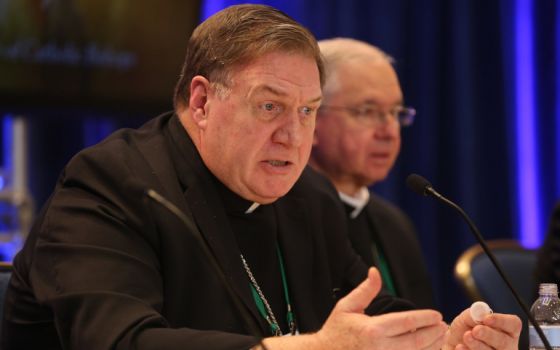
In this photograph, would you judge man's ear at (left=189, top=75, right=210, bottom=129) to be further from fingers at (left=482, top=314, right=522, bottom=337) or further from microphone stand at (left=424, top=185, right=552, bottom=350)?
fingers at (left=482, top=314, right=522, bottom=337)

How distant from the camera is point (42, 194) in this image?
489 cm

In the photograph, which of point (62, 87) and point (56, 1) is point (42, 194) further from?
point (56, 1)

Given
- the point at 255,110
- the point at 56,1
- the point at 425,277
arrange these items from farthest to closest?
the point at 56,1, the point at 425,277, the point at 255,110

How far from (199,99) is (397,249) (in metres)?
1.42

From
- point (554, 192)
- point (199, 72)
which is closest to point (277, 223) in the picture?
point (199, 72)

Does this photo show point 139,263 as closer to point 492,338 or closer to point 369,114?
point 492,338

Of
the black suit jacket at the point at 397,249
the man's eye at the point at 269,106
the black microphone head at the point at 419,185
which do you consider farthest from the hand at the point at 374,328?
the black suit jacket at the point at 397,249

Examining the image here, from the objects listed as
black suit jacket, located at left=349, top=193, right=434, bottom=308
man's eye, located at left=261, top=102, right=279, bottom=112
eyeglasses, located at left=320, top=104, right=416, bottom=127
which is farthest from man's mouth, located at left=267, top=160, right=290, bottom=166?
eyeglasses, located at left=320, top=104, right=416, bottom=127

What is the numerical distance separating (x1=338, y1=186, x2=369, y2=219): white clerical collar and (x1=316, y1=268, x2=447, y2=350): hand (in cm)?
162

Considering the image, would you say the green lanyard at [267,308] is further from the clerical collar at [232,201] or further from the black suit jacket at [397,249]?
the black suit jacket at [397,249]

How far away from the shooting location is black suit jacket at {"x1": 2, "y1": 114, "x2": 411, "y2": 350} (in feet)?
6.04

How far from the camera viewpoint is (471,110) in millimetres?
5750

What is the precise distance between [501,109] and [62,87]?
8.96ft

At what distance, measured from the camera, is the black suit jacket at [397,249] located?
330 cm
